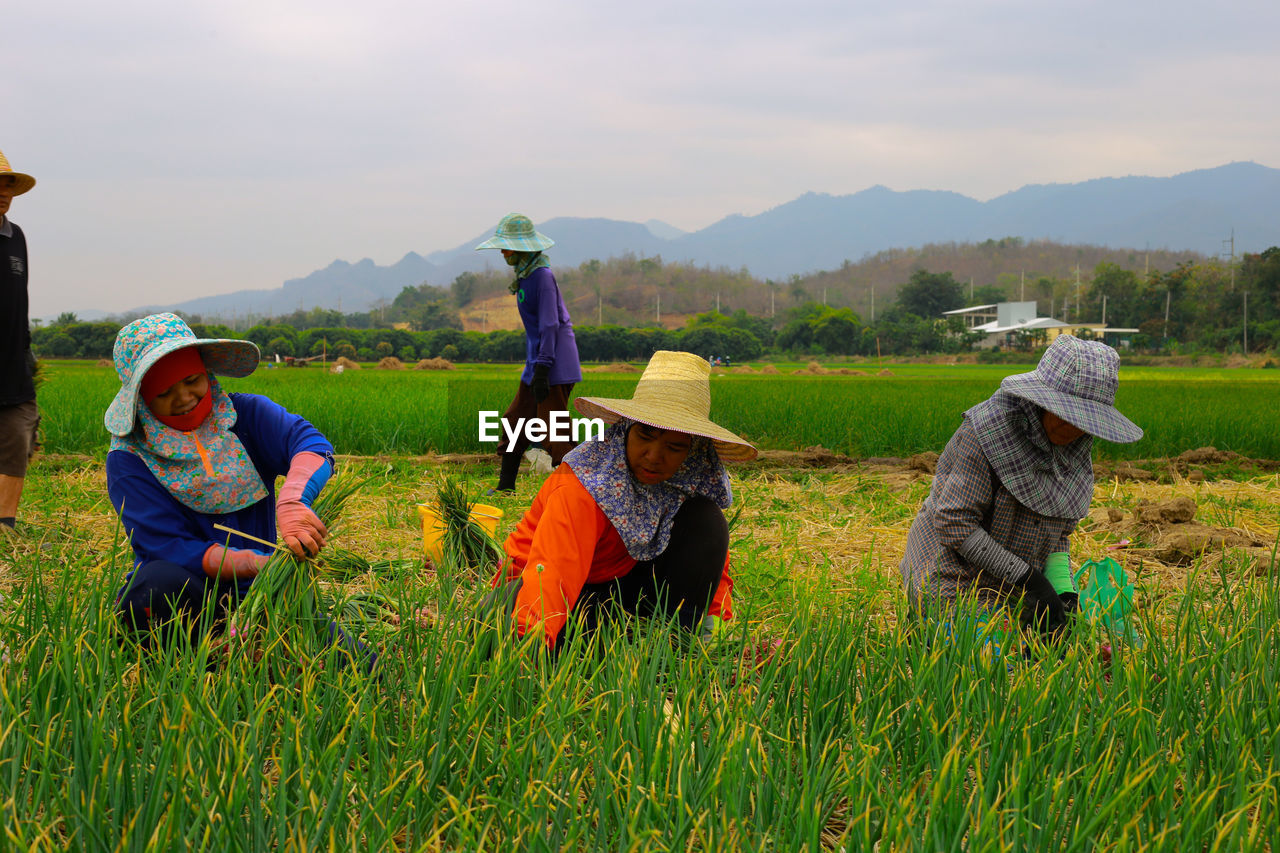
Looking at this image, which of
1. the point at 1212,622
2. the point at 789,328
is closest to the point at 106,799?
the point at 1212,622

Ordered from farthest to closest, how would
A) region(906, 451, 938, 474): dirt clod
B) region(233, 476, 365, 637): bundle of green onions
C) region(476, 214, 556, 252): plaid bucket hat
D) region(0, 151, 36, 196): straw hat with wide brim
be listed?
region(906, 451, 938, 474): dirt clod → region(476, 214, 556, 252): plaid bucket hat → region(0, 151, 36, 196): straw hat with wide brim → region(233, 476, 365, 637): bundle of green onions

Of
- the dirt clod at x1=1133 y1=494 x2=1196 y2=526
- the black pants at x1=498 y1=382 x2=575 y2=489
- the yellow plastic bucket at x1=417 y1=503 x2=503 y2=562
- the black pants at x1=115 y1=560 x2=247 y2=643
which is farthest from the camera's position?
the black pants at x1=498 y1=382 x2=575 y2=489

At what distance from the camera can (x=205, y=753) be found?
1.24 m

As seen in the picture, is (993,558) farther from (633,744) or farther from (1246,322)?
(1246,322)

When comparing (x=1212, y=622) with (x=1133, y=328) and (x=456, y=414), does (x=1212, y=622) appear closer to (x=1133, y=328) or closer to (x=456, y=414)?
(x=456, y=414)

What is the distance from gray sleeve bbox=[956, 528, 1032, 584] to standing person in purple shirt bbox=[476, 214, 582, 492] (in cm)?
292

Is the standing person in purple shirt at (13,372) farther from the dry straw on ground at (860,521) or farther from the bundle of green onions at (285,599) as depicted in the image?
the bundle of green onions at (285,599)

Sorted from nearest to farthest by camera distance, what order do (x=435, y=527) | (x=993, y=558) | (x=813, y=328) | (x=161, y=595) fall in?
(x=161, y=595)
(x=993, y=558)
(x=435, y=527)
(x=813, y=328)

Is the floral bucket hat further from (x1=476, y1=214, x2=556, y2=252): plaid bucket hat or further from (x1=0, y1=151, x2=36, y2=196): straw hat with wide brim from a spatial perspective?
(x1=476, y1=214, x2=556, y2=252): plaid bucket hat

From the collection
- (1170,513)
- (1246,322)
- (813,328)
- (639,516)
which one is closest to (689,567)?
(639,516)

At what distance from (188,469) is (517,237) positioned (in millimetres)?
3134

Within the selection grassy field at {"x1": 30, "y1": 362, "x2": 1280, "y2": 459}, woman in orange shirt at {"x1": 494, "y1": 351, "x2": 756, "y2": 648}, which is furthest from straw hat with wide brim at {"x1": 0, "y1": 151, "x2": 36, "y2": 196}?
grassy field at {"x1": 30, "y1": 362, "x2": 1280, "y2": 459}

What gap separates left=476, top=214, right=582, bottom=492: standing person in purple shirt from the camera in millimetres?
5030

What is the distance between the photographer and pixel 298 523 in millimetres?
1892
